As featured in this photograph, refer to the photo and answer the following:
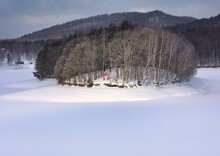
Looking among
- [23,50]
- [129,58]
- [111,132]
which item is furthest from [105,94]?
[23,50]

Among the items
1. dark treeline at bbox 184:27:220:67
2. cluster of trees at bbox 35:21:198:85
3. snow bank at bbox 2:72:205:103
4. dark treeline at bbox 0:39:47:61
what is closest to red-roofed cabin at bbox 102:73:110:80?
cluster of trees at bbox 35:21:198:85

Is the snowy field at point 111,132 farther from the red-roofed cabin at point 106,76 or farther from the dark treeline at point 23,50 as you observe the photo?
the dark treeline at point 23,50

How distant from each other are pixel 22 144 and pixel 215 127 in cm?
985

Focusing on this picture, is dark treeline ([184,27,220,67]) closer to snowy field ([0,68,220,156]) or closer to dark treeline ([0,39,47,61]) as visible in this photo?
snowy field ([0,68,220,156])

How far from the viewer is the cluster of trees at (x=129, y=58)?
42500mm

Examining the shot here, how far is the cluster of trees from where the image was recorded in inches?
1673

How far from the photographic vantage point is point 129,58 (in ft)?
143

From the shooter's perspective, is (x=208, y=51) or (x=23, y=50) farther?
(x=23, y=50)

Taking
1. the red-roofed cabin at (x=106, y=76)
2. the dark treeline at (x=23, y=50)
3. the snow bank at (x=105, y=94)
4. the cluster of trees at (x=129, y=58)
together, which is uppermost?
the dark treeline at (x=23, y=50)

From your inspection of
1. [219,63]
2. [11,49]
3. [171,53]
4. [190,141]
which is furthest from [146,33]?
[11,49]

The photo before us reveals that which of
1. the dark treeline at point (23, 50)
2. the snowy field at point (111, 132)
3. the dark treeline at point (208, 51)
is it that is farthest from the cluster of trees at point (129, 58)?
the dark treeline at point (23, 50)

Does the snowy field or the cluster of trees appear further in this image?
the cluster of trees

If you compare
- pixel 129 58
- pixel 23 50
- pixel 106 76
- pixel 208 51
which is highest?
pixel 23 50

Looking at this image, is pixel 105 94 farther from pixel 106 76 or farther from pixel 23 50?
pixel 23 50
